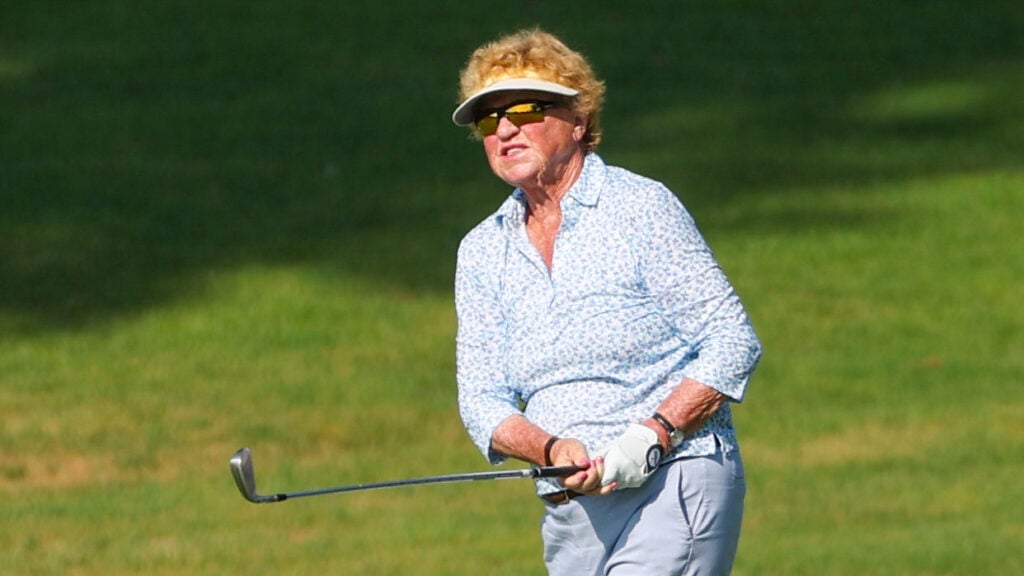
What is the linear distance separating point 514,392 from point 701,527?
51 cm

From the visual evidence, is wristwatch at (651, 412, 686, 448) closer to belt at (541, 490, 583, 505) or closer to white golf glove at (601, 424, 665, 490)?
white golf glove at (601, 424, 665, 490)

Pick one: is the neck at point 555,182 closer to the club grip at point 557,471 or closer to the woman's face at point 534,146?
the woman's face at point 534,146

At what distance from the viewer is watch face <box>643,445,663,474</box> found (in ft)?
13.4

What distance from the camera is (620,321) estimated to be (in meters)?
4.21

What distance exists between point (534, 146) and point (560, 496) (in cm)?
76

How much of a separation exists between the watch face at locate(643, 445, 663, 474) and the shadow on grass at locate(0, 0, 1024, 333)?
8.04 m

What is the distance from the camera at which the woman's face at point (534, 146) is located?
437 cm

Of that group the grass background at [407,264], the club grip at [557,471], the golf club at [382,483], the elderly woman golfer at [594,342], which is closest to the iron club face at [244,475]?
the golf club at [382,483]

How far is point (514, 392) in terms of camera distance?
4438 millimetres

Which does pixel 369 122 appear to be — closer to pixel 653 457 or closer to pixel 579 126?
pixel 579 126

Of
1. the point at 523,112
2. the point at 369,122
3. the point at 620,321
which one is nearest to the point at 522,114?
the point at 523,112

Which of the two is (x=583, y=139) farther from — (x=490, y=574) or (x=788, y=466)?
(x=788, y=466)

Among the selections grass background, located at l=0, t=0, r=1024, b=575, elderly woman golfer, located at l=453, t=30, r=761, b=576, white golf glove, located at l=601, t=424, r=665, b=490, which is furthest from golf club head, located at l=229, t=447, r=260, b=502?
grass background, located at l=0, t=0, r=1024, b=575

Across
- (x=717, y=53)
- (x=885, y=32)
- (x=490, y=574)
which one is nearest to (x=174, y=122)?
(x=717, y=53)
